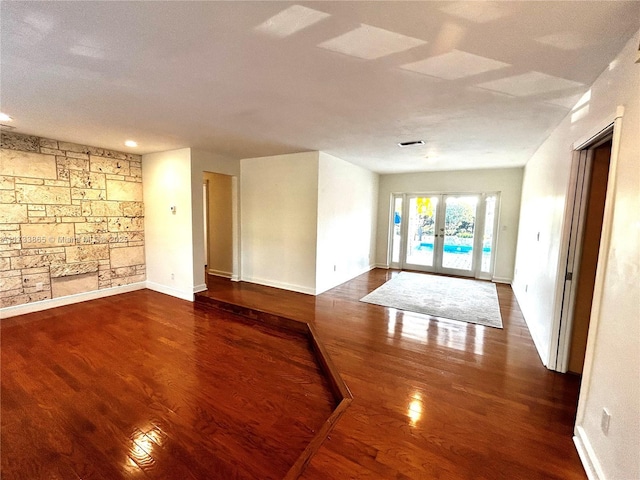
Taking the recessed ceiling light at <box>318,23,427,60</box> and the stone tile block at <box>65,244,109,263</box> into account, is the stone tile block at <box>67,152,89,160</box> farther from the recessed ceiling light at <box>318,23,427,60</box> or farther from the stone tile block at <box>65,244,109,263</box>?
the recessed ceiling light at <box>318,23,427,60</box>

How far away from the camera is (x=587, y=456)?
154 cm

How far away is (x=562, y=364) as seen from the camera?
8.05ft

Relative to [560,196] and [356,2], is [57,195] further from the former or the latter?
[560,196]

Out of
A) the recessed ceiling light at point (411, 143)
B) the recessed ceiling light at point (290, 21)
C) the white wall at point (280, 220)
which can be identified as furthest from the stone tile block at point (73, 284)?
the recessed ceiling light at point (411, 143)

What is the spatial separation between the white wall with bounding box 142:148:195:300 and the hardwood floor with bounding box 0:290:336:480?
120 centimetres

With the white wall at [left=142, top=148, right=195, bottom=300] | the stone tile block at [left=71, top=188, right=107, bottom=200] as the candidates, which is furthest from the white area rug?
the stone tile block at [left=71, top=188, right=107, bottom=200]

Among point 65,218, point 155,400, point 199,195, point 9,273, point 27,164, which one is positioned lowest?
point 155,400

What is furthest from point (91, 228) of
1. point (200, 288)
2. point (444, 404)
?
point (444, 404)

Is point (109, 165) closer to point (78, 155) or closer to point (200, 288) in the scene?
A: point (78, 155)

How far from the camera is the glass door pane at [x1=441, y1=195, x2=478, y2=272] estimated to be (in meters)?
6.16

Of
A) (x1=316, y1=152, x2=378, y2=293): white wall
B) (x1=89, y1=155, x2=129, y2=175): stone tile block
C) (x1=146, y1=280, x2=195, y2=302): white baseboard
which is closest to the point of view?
(x1=89, y1=155, x2=129, y2=175): stone tile block

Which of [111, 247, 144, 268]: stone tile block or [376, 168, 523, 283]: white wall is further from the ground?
[376, 168, 523, 283]: white wall

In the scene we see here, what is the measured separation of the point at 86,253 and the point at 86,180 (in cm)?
113

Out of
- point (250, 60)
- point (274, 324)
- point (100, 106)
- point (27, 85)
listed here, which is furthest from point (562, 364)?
point (27, 85)
